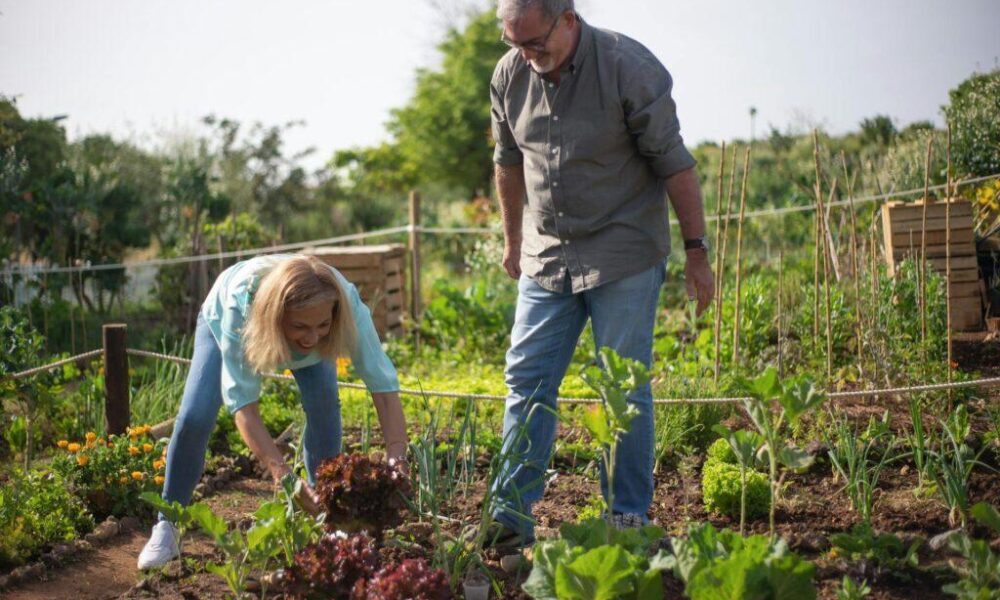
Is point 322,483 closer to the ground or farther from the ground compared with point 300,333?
closer to the ground

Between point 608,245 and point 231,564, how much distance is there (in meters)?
1.35

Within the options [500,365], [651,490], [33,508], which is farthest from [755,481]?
[500,365]

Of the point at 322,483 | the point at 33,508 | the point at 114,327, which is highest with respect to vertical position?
the point at 114,327

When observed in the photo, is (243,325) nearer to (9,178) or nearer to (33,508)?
(33,508)

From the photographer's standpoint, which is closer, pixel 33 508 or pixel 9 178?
pixel 33 508

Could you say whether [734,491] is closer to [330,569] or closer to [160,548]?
[330,569]

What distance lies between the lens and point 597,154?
2.88 metres

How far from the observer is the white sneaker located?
2.96 meters

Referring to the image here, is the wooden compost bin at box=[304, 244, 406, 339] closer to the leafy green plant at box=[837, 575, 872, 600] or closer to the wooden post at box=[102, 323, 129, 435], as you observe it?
the wooden post at box=[102, 323, 129, 435]

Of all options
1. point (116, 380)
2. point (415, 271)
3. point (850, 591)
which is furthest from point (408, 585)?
point (415, 271)

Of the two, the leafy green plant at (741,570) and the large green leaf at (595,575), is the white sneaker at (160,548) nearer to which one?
the large green leaf at (595,575)

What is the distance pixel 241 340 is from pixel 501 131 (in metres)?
1.05

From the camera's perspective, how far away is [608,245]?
9.46 ft

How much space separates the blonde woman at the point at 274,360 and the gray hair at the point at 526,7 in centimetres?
85
